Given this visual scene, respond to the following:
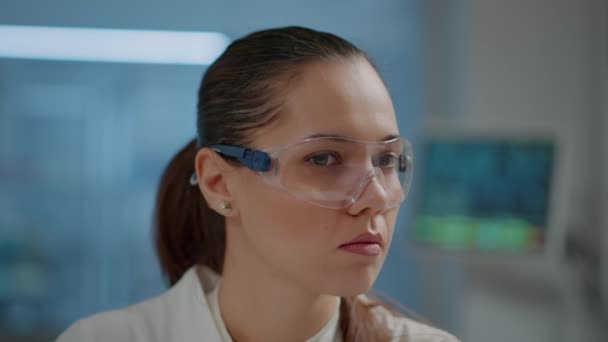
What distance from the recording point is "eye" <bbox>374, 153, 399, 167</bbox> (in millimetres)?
1335

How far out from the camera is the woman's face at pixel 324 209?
126 cm

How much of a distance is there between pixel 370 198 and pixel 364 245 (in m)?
0.09

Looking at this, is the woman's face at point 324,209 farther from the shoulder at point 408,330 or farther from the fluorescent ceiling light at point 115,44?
the fluorescent ceiling light at point 115,44

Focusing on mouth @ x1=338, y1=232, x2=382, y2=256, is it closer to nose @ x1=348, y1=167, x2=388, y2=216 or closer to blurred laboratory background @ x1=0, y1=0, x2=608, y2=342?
nose @ x1=348, y1=167, x2=388, y2=216

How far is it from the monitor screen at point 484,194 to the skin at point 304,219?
1616 mm

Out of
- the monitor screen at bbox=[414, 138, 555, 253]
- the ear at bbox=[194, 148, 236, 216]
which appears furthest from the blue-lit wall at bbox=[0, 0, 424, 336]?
the ear at bbox=[194, 148, 236, 216]

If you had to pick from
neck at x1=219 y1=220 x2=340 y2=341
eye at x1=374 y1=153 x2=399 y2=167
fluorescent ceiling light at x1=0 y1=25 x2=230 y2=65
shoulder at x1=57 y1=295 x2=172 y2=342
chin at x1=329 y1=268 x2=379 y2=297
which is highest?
fluorescent ceiling light at x1=0 y1=25 x2=230 y2=65

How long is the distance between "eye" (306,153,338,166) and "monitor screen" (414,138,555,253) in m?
1.76

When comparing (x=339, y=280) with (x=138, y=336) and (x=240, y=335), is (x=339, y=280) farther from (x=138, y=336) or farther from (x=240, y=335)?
(x=138, y=336)

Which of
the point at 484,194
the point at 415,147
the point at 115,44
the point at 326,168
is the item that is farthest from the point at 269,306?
the point at 115,44

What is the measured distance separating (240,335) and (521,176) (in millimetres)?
1798

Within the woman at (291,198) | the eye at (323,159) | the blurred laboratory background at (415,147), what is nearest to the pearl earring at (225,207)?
the woman at (291,198)

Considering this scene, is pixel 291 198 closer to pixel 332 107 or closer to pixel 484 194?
pixel 332 107

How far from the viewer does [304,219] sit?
1268 mm
